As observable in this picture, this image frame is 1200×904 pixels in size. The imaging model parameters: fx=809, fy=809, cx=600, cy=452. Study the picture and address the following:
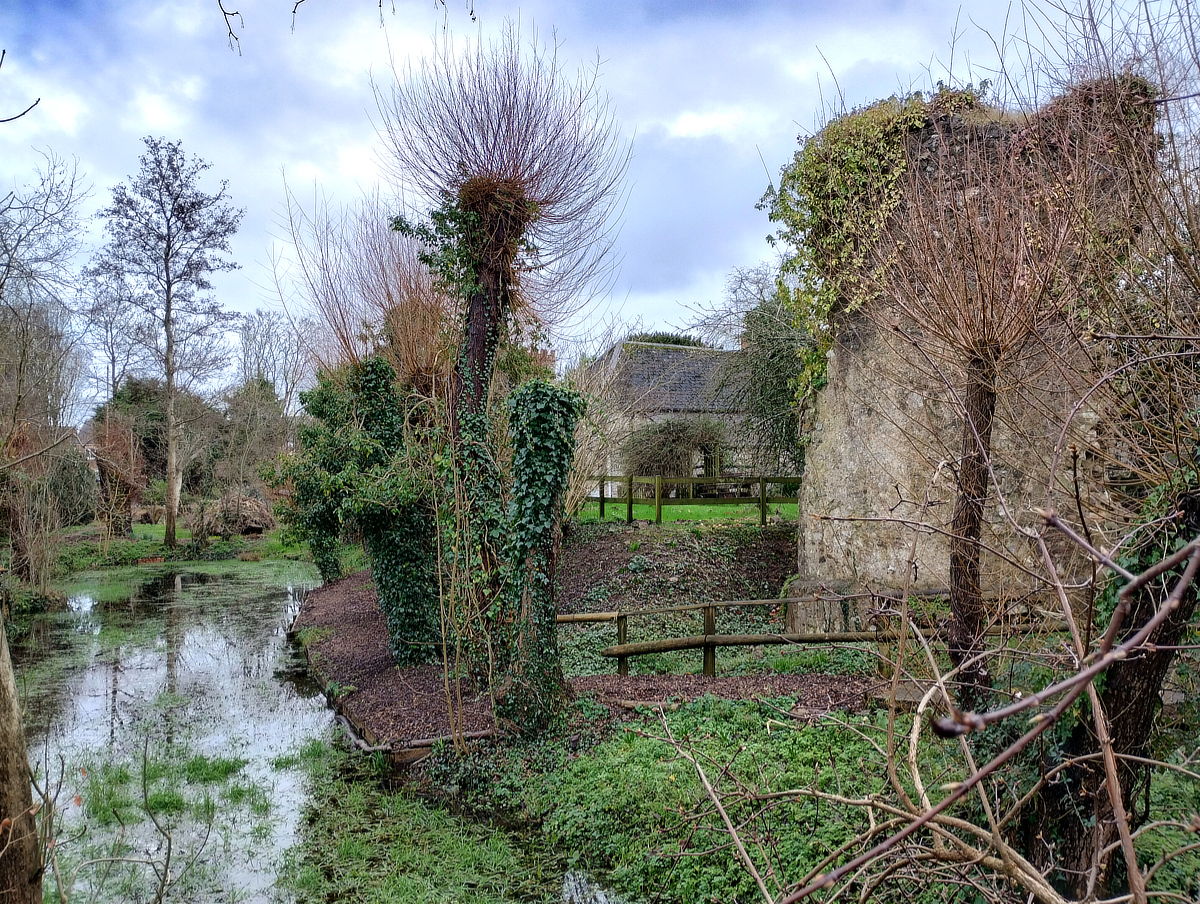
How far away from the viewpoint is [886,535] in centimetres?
947

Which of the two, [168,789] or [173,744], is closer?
[168,789]

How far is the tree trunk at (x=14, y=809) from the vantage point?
2850 millimetres

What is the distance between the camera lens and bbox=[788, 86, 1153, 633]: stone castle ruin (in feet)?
14.1

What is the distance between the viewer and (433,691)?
8.52 m

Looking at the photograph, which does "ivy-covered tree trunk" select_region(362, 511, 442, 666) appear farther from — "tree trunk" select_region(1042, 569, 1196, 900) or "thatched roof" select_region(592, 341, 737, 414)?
"tree trunk" select_region(1042, 569, 1196, 900)

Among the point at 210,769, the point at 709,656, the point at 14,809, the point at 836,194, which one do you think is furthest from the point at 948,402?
the point at 210,769

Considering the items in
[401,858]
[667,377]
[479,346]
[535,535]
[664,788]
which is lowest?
[401,858]

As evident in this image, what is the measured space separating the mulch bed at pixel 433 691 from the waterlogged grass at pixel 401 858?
89 centimetres

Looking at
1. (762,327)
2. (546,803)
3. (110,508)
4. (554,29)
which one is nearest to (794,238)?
(554,29)

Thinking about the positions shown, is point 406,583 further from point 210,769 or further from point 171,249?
point 171,249

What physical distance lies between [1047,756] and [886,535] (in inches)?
239

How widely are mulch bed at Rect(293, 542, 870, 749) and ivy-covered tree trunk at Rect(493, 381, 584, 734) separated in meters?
0.60

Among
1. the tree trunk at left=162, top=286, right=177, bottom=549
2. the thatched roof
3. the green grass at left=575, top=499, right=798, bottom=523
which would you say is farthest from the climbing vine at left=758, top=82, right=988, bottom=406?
the tree trunk at left=162, top=286, right=177, bottom=549

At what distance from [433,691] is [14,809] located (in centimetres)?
574
